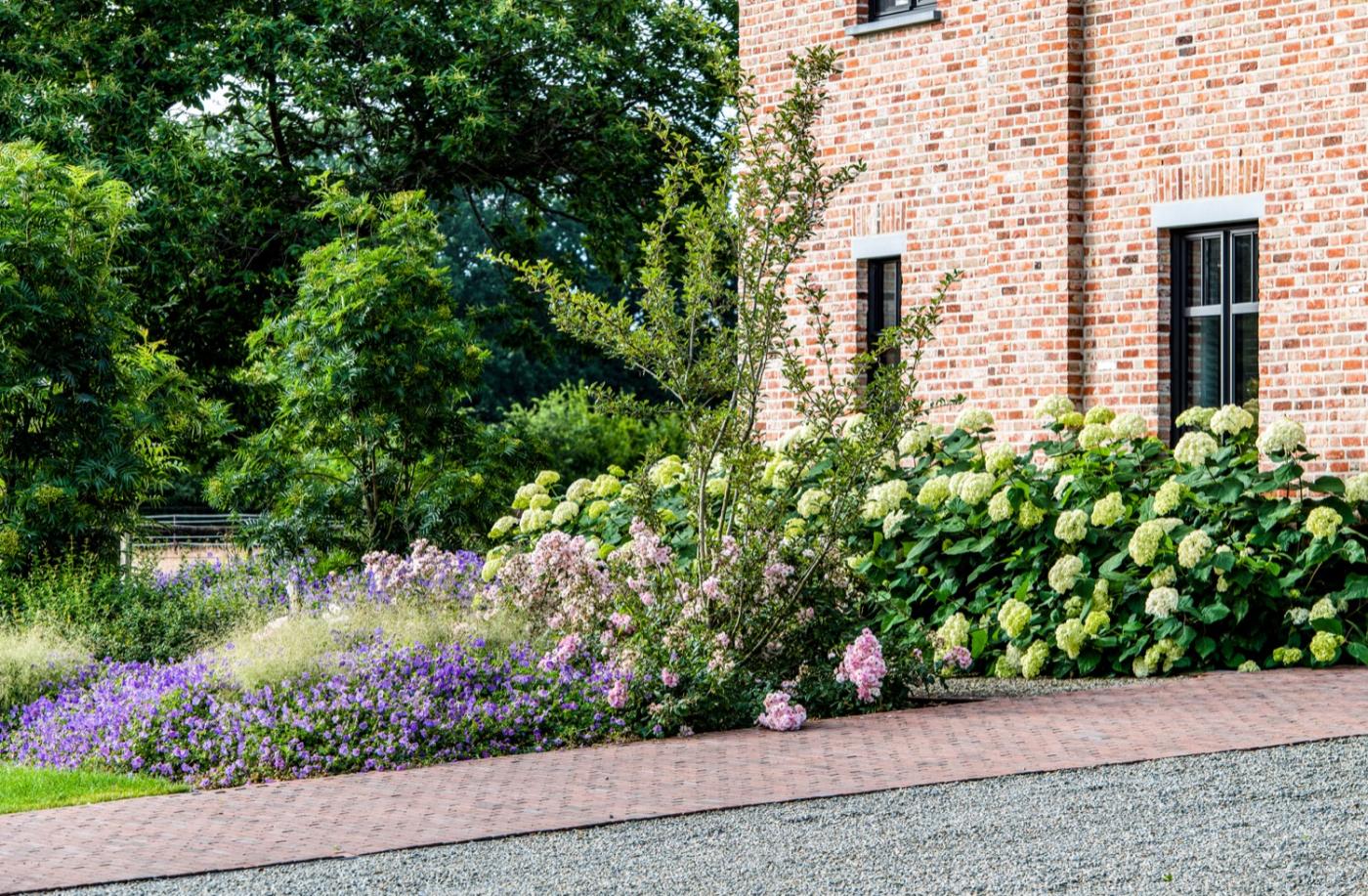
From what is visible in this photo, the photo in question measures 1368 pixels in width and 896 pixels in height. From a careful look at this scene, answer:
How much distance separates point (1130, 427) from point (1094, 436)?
0.27 m

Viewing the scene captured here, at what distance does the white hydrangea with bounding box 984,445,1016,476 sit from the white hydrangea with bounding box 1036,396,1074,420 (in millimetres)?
576

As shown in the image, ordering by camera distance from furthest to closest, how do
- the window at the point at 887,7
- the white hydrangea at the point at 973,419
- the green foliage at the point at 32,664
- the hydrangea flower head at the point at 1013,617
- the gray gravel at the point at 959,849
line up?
the window at the point at 887,7, the white hydrangea at the point at 973,419, the hydrangea flower head at the point at 1013,617, the green foliage at the point at 32,664, the gray gravel at the point at 959,849

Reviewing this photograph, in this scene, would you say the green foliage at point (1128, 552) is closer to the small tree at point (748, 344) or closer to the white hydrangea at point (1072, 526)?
the white hydrangea at point (1072, 526)

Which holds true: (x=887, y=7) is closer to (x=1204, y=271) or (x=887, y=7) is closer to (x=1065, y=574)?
(x=1204, y=271)

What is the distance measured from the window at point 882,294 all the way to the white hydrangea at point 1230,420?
3.98 metres

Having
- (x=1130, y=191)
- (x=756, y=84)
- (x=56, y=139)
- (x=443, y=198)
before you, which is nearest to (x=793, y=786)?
(x=1130, y=191)

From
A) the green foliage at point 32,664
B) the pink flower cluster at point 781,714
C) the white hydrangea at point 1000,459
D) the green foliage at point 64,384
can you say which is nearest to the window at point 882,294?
the white hydrangea at point 1000,459

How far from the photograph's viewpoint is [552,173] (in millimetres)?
A: 24656

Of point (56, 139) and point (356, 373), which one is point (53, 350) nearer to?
point (356, 373)

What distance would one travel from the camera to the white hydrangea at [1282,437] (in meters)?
12.0

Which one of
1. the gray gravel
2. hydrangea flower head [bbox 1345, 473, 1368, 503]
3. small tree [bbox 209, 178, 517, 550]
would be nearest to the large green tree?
small tree [bbox 209, 178, 517, 550]

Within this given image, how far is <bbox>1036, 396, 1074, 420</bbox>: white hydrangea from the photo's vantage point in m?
13.3

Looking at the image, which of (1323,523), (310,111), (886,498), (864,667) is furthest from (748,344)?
(310,111)

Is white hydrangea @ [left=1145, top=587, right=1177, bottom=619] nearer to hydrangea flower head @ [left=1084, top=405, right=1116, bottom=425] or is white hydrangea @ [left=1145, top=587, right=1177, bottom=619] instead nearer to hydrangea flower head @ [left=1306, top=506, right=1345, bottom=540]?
hydrangea flower head @ [left=1306, top=506, right=1345, bottom=540]
